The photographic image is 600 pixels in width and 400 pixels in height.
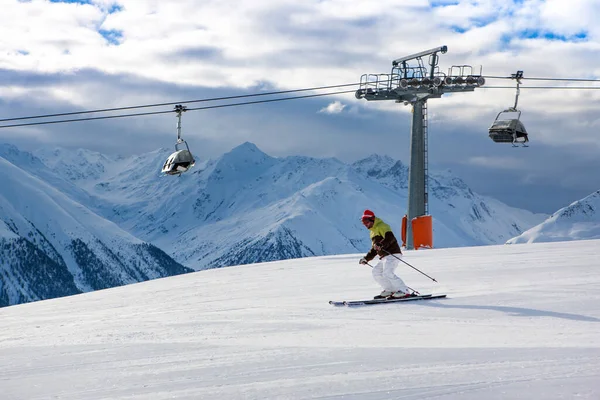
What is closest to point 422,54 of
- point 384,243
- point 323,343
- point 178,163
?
point 178,163

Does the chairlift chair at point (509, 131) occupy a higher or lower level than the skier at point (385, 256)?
higher

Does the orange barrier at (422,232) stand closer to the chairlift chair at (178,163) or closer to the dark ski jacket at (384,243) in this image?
the chairlift chair at (178,163)

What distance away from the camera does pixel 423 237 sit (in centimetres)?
2894

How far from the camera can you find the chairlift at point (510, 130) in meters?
23.8

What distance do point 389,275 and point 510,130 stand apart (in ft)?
37.9

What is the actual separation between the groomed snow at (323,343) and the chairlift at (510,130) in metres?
7.14

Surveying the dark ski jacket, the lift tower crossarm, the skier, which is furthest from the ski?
the lift tower crossarm

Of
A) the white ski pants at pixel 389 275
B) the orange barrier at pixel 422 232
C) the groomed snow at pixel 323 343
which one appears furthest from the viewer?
the orange barrier at pixel 422 232

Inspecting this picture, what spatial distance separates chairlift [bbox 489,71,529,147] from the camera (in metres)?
23.8

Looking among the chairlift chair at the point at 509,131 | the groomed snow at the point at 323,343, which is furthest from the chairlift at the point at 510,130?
the groomed snow at the point at 323,343

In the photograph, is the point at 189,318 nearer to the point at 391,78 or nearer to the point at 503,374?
the point at 503,374

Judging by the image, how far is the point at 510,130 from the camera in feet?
78.2

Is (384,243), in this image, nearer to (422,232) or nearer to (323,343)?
(323,343)

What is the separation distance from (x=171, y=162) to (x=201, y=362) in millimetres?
12911
